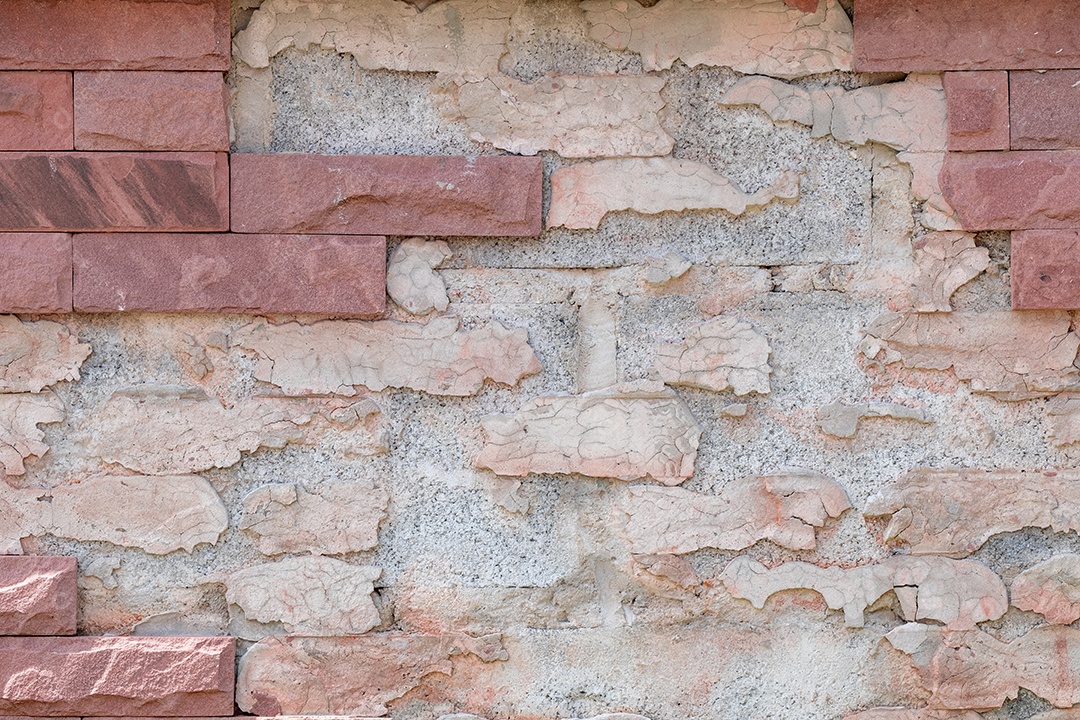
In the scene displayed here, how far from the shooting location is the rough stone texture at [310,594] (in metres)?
1.62

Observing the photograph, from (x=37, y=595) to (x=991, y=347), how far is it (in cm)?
168

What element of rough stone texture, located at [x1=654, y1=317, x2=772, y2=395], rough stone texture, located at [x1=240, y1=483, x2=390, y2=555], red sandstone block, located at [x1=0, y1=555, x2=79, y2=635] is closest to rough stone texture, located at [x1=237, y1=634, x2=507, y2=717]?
rough stone texture, located at [x1=240, y1=483, x2=390, y2=555]

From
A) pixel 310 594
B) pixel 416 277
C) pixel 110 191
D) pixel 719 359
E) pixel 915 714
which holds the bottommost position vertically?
pixel 915 714

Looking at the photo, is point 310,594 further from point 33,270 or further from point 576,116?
point 576,116

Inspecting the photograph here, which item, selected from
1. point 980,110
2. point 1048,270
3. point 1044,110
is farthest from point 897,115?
point 1048,270

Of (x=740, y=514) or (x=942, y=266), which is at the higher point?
(x=942, y=266)

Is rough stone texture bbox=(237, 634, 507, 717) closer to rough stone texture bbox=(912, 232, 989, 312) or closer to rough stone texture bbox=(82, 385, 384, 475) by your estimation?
rough stone texture bbox=(82, 385, 384, 475)

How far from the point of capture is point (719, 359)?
1619 mm

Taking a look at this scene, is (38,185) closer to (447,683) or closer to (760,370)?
(447,683)

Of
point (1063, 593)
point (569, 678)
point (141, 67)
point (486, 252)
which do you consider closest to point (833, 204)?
point (486, 252)

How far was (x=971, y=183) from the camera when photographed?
1599mm

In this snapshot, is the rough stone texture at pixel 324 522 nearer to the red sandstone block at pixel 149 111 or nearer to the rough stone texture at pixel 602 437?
the rough stone texture at pixel 602 437

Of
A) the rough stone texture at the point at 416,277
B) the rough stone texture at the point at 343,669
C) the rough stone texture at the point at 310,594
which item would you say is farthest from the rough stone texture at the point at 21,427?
the rough stone texture at the point at 416,277

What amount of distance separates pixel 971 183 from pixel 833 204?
0.23m
